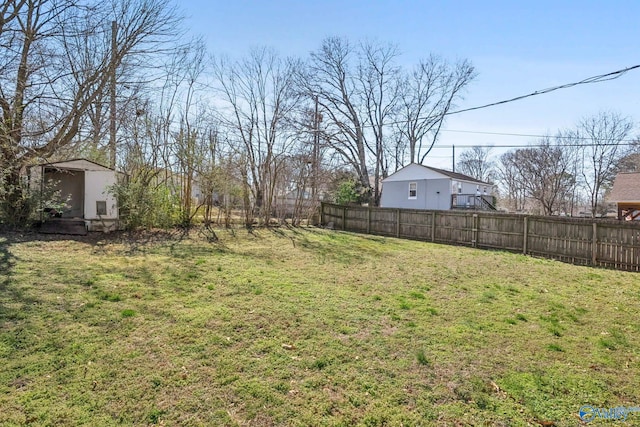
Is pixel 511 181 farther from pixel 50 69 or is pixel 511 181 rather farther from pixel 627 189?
pixel 50 69

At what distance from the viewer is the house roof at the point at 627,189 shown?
16587 millimetres

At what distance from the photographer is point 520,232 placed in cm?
1062

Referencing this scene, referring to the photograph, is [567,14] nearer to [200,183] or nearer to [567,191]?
[200,183]

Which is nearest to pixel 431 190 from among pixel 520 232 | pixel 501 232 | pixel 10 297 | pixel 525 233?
pixel 501 232

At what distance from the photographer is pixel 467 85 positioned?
27.2 metres

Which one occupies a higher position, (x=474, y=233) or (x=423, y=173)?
(x=423, y=173)

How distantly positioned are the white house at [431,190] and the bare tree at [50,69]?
1812 cm

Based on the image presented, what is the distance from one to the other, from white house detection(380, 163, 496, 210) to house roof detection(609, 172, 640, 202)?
688cm

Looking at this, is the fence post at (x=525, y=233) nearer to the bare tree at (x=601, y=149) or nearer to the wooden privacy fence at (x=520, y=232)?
the wooden privacy fence at (x=520, y=232)

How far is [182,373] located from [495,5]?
9.59 m

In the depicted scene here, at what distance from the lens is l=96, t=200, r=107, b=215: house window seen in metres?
9.34

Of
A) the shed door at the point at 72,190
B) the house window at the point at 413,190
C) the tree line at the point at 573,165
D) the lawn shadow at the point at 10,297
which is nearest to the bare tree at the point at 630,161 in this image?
the tree line at the point at 573,165

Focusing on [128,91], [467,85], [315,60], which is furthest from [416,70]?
[128,91]

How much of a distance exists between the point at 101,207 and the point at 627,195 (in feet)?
73.5
